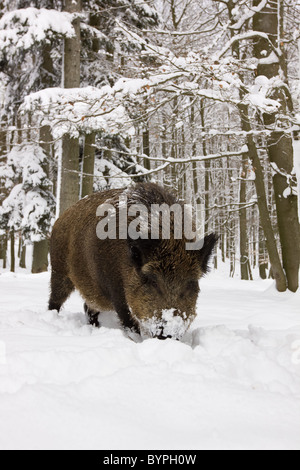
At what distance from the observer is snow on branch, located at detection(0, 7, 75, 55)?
32.4 ft

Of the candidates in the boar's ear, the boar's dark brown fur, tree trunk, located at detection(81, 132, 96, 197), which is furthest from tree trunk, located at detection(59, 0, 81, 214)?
the boar's ear

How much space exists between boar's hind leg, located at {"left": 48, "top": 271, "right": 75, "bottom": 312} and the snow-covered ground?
1629mm

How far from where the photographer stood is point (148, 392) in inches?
73.0

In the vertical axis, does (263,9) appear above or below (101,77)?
below

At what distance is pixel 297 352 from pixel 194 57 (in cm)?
419

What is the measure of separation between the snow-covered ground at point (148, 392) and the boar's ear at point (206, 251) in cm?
63

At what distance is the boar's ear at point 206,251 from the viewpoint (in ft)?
11.2

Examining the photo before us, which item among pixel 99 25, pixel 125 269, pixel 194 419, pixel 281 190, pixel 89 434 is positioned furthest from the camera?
pixel 99 25

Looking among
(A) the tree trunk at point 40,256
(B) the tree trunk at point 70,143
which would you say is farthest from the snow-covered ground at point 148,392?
(A) the tree trunk at point 40,256

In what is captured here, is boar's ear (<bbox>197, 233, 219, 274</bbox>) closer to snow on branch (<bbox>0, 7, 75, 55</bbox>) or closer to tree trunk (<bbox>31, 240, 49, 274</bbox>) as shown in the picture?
snow on branch (<bbox>0, 7, 75, 55</bbox>)

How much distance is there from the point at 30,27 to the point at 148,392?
11228mm

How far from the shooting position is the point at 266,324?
166 inches
